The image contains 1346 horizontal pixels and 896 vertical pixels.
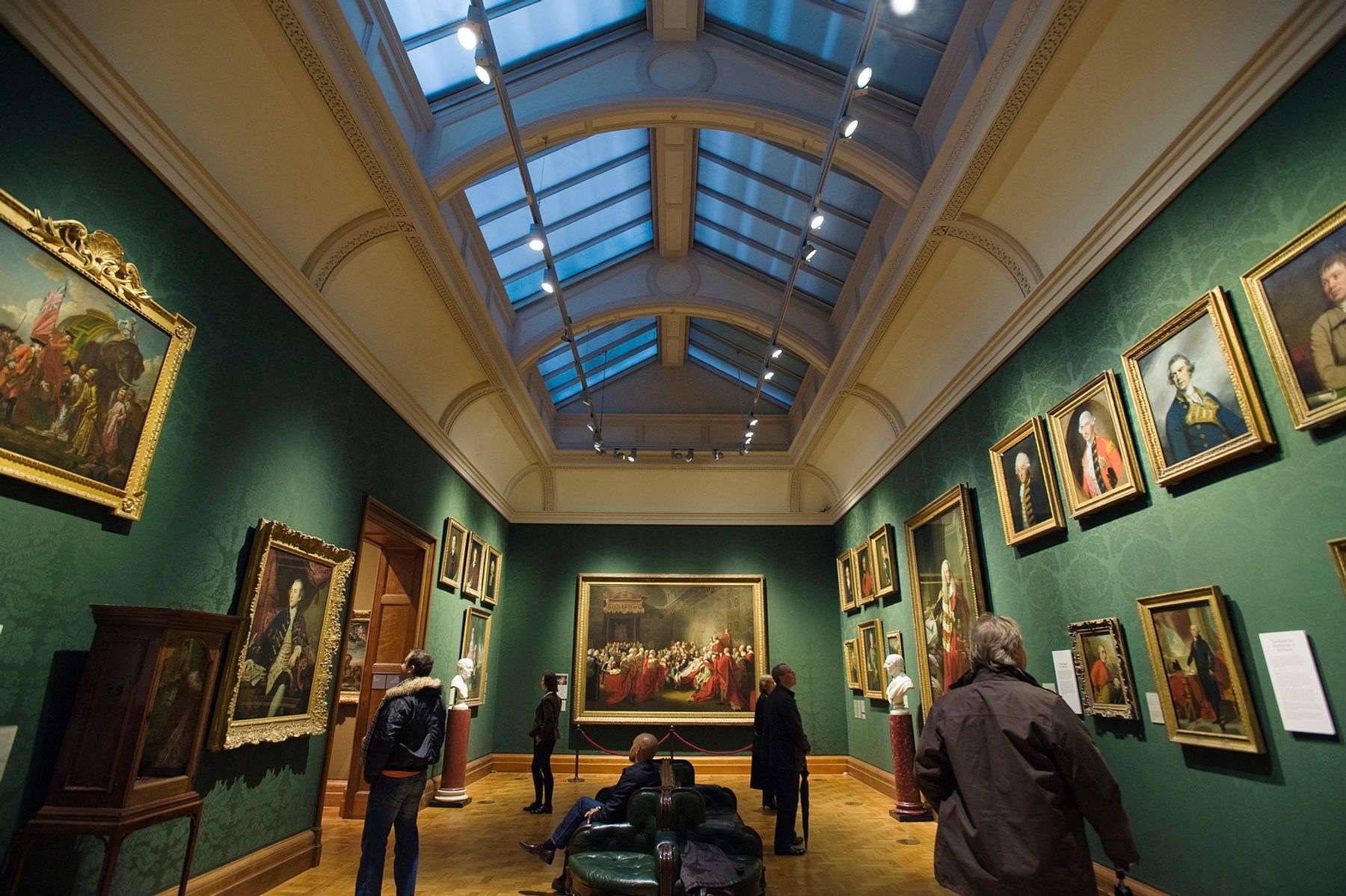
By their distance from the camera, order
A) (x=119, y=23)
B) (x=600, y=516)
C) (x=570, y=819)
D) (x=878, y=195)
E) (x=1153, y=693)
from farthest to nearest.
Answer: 1. (x=600, y=516)
2. (x=878, y=195)
3. (x=570, y=819)
4. (x=1153, y=693)
5. (x=119, y=23)

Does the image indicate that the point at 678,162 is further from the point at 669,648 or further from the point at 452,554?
the point at 669,648

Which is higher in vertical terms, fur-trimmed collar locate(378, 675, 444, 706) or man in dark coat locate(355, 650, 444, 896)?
fur-trimmed collar locate(378, 675, 444, 706)

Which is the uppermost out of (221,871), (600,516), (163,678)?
(600,516)

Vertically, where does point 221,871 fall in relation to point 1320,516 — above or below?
below

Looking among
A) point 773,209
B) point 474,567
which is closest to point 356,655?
point 474,567

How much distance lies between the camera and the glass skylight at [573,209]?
354 inches

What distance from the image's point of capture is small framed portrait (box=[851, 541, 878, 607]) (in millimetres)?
11977

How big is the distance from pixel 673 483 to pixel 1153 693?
1084 centimetres

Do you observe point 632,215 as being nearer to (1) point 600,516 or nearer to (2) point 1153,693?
(1) point 600,516

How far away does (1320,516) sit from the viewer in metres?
3.68

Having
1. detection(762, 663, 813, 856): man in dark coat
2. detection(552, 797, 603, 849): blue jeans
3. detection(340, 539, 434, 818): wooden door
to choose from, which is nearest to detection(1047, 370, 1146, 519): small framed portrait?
detection(762, 663, 813, 856): man in dark coat

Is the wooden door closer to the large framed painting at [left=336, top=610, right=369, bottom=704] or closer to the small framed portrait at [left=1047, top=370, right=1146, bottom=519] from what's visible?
the large framed painting at [left=336, top=610, right=369, bottom=704]

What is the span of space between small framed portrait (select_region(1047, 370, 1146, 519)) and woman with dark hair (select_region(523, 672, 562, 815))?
6428 mm

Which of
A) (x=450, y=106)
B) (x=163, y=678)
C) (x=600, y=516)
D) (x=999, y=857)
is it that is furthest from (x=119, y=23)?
(x=600, y=516)
